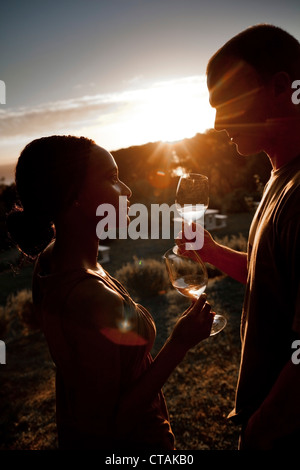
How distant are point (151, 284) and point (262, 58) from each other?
6.65m

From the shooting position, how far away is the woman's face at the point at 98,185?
187cm

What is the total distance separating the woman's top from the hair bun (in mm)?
334

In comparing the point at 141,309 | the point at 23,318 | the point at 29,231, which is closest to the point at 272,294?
the point at 141,309

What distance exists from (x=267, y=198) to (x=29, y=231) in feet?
4.51

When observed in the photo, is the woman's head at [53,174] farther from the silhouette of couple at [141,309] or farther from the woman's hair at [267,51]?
the woman's hair at [267,51]

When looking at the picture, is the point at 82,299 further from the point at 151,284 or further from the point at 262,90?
the point at 151,284

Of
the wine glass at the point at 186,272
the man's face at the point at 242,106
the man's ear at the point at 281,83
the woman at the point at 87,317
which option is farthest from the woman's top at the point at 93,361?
the man's ear at the point at 281,83

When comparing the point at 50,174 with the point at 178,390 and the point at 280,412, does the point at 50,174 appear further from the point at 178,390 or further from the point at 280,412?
the point at 178,390

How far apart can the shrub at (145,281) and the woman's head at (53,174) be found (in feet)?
19.7

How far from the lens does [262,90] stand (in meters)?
1.66

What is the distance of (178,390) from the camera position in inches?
173

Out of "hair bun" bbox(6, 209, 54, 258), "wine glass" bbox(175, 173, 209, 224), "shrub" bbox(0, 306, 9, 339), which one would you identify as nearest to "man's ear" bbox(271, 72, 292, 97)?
"wine glass" bbox(175, 173, 209, 224)

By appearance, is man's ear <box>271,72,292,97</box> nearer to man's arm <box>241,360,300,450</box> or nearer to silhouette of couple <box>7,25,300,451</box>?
silhouette of couple <box>7,25,300,451</box>

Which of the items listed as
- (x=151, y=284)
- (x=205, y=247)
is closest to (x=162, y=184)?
(x=151, y=284)
